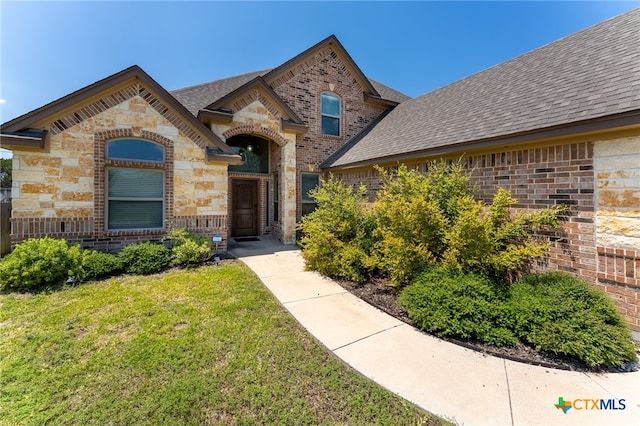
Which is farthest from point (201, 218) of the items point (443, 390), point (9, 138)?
point (443, 390)

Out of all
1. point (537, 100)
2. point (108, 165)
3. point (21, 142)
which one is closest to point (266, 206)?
point (108, 165)

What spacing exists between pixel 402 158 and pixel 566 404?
5.99 meters

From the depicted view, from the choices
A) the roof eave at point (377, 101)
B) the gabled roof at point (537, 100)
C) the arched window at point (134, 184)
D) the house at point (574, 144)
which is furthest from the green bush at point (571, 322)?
the roof eave at point (377, 101)

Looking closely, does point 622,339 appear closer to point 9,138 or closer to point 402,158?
point 402,158

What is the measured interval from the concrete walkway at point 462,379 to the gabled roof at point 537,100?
3567mm

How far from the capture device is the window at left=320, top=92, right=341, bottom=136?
12164mm

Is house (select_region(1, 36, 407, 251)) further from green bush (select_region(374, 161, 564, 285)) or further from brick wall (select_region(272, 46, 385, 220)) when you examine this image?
green bush (select_region(374, 161, 564, 285))

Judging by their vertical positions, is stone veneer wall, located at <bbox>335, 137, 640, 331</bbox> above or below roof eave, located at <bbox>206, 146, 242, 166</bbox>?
below

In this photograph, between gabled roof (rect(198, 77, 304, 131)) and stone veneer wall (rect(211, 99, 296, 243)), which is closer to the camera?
gabled roof (rect(198, 77, 304, 131))

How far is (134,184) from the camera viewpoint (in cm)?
716

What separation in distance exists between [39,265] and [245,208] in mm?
6861

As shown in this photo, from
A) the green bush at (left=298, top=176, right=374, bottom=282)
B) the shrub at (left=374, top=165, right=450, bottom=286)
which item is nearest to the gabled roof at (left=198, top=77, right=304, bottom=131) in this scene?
the green bush at (left=298, top=176, right=374, bottom=282)

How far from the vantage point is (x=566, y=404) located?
262 cm

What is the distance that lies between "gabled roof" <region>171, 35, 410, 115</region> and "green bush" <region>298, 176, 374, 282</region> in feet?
21.6
